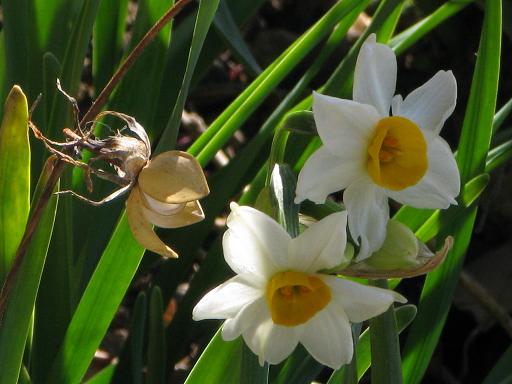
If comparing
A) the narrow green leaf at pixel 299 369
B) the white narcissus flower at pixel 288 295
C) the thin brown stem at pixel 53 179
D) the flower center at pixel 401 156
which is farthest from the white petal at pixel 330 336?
the narrow green leaf at pixel 299 369

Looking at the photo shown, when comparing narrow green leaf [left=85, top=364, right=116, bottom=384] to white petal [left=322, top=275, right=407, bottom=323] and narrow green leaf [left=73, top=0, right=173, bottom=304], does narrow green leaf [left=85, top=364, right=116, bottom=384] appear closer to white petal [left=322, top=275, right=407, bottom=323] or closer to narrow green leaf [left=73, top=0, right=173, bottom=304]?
narrow green leaf [left=73, top=0, right=173, bottom=304]

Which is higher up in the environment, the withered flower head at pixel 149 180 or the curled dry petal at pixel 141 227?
the withered flower head at pixel 149 180

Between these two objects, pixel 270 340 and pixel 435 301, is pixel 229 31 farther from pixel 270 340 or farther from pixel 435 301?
pixel 270 340

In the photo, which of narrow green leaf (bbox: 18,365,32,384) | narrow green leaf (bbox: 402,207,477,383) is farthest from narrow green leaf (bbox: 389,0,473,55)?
narrow green leaf (bbox: 18,365,32,384)

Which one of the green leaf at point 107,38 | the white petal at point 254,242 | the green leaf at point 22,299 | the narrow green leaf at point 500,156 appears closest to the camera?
the white petal at point 254,242

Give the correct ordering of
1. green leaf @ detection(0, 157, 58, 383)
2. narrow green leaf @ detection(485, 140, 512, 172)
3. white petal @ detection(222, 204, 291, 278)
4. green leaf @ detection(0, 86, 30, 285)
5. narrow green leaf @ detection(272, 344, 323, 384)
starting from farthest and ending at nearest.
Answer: narrow green leaf @ detection(485, 140, 512, 172) → narrow green leaf @ detection(272, 344, 323, 384) → green leaf @ detection(0, 157, 58, 383) → green leaf @ detection(0, 86, 30, 285) → white petal @ detection(222, 204, 291, 278)

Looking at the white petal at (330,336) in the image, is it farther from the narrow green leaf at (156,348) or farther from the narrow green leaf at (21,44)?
the narrow green leaf at (21,44)

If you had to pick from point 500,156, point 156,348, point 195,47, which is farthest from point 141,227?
point 500,156
